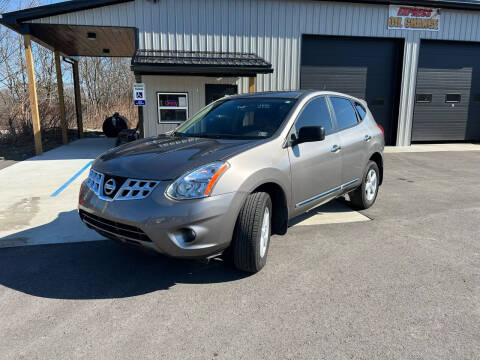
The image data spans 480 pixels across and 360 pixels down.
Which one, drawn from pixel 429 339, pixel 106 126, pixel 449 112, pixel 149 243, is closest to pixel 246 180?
pixel 149 243

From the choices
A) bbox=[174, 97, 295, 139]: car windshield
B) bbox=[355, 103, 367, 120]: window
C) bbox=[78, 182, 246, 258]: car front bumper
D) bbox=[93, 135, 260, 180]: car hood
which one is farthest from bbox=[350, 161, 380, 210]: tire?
bbox=[78, 182, 246, 258]: car front bumper

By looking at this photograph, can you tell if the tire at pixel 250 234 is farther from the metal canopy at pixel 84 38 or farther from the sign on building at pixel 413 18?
the sign on building at pixel 413 18

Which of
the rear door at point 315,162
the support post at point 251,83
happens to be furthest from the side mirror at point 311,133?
the support post at point 251,83

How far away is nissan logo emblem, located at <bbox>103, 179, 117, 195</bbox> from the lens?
2992 mm

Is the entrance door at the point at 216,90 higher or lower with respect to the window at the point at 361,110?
higher

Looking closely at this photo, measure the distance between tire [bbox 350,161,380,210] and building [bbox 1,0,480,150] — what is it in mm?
6459

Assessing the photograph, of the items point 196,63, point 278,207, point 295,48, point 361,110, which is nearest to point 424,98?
point 295,48

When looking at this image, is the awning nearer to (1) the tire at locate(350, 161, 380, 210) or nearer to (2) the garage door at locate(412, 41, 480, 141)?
(1) the tire at locate(350, 161, 380, 210)

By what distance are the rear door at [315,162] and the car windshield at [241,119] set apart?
0.87 feet

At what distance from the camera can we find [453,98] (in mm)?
14578

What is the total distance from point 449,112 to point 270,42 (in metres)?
8.19

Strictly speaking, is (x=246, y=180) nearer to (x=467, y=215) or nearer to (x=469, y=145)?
(x=467, y=215)

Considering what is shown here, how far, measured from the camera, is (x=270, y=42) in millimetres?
12320

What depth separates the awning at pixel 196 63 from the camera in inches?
406
